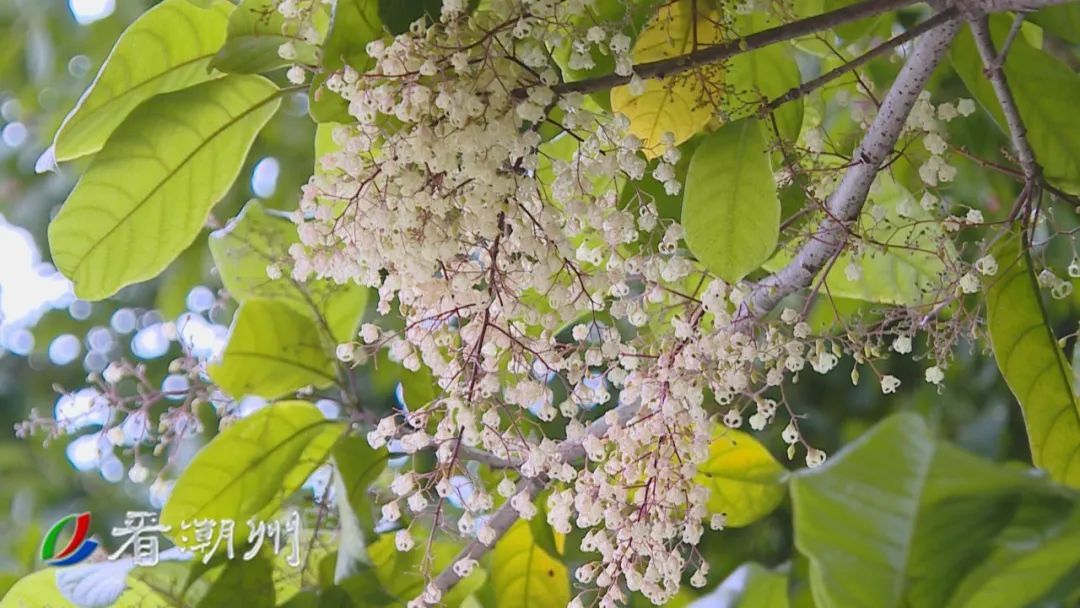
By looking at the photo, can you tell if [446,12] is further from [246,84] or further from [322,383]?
[322,383]

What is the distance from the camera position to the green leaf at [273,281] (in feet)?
2.66

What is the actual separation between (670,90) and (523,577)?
38cm

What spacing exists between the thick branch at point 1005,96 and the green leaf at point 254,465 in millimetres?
494

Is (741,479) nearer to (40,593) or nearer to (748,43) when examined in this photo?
(748,43)

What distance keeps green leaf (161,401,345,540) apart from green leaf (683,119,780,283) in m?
0.36

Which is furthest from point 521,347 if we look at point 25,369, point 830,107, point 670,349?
point 25,369

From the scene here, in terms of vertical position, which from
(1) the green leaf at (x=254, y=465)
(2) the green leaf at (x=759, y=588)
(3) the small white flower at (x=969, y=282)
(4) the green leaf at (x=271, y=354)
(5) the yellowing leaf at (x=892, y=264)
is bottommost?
(1) the green leaf at (x=254, y=465)

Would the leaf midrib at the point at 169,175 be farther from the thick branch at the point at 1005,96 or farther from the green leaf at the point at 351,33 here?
the thick branch at the point at 1005,96

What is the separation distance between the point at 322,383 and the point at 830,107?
506mm

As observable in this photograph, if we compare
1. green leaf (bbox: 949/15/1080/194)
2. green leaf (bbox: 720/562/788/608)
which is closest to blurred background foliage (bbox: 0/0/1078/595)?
green leaf (bbox: 949/15/1080/194)

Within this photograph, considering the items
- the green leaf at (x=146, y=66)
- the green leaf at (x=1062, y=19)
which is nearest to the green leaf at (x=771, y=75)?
the green leaf at (x=1062, y=19)

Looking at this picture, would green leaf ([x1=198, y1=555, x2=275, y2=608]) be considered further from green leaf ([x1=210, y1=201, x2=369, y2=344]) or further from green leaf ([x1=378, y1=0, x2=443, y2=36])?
green leaf ([x1=378, y1=0, x2=443, y2=36])

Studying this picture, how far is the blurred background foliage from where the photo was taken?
1.18 m

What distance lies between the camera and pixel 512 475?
694mm
